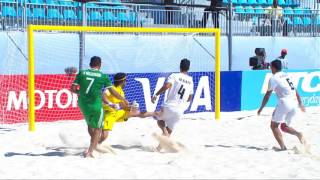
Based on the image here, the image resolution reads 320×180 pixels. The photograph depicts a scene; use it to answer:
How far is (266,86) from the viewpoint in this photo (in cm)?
1834

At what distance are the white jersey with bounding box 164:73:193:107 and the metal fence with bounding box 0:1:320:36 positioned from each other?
19.9 ft

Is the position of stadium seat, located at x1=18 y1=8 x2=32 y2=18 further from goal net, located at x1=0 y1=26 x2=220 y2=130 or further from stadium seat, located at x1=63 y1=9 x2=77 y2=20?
stadium seat, located at x1=63 y1=9 x2=77 y2=20

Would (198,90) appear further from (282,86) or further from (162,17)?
(282,86)

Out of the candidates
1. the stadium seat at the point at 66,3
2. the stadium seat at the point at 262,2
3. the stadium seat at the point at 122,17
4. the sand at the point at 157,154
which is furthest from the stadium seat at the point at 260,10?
the sand at the point at 157,154

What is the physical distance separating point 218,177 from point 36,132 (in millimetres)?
5599

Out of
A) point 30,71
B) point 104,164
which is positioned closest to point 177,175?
point 104,164

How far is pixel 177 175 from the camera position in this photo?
8.39 meters

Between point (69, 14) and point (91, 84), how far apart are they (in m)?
9.18

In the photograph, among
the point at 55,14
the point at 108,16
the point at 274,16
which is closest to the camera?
the point at 55,14

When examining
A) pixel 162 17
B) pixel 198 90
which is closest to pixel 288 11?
pixel 162 17

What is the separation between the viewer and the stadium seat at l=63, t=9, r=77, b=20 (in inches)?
715

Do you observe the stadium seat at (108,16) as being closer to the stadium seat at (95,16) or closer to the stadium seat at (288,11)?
the stadium seat at (95,16)

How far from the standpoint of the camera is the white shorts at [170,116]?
1045cm

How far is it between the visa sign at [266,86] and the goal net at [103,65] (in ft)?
4.29
